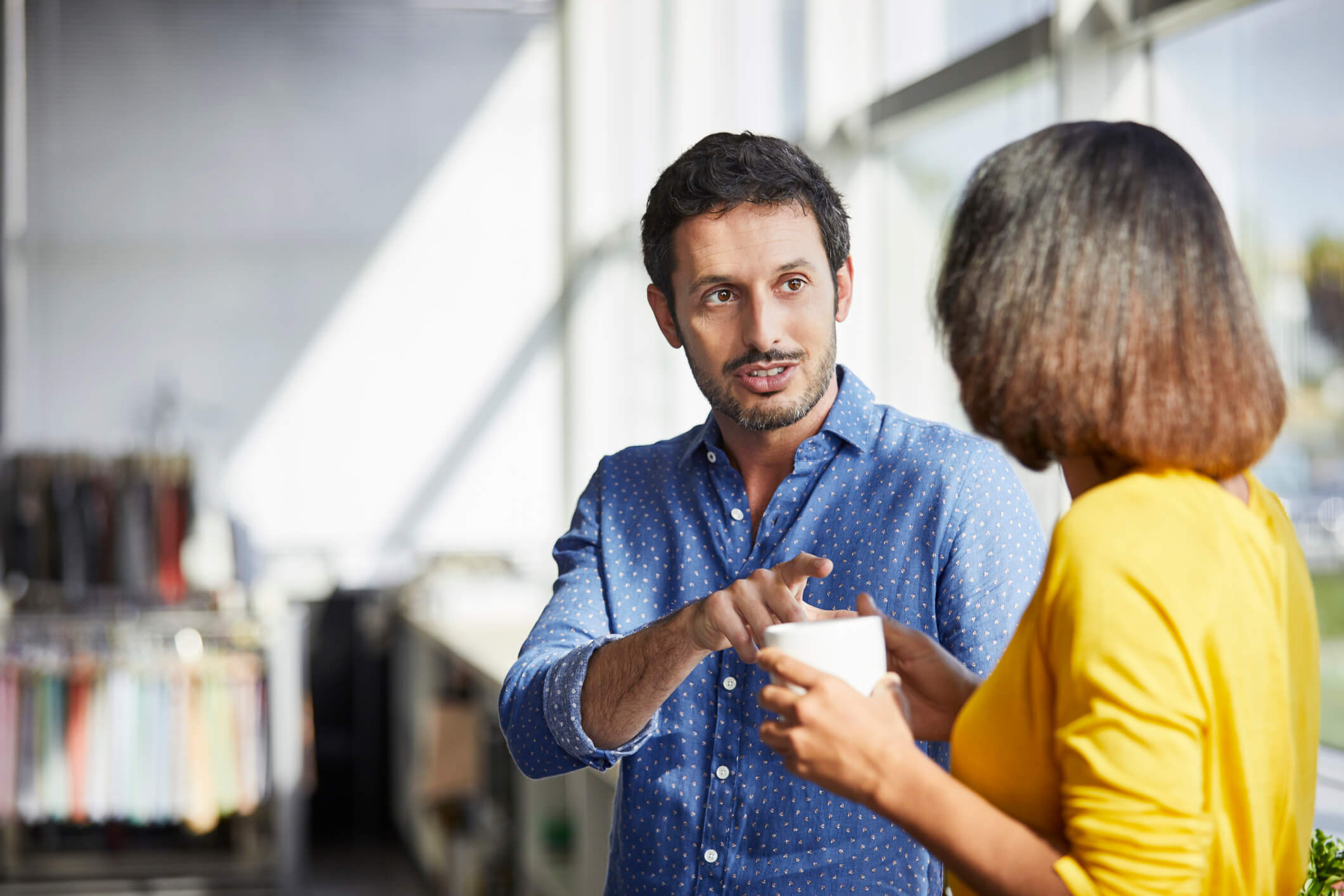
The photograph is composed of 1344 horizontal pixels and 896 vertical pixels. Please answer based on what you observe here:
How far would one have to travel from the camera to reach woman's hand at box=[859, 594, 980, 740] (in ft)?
3.19

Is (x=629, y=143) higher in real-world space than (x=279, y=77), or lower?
lower

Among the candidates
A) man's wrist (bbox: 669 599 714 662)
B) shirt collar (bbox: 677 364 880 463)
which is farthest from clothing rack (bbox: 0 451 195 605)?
man's wrist (bbox: 669 599 714 662)

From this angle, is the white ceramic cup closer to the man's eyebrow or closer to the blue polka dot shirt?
the blue polka dot shirt

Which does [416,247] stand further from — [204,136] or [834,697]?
[834,697]

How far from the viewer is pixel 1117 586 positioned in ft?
2.33

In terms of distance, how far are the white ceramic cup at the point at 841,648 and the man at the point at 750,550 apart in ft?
1.04

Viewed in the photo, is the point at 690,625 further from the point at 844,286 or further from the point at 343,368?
the point at 343,368

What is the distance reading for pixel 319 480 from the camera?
571 centimetres

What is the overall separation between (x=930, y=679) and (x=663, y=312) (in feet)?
2.06

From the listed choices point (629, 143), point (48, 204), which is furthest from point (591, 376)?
point (48, 204)

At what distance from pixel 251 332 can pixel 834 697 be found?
17.3 ft

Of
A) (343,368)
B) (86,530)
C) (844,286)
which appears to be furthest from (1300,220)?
(343,368)

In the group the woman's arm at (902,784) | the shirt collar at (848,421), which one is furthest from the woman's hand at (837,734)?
the shirt collar at (848,421)

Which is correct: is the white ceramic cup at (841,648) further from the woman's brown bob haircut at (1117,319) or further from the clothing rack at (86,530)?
the clothing rack at (86,530)
